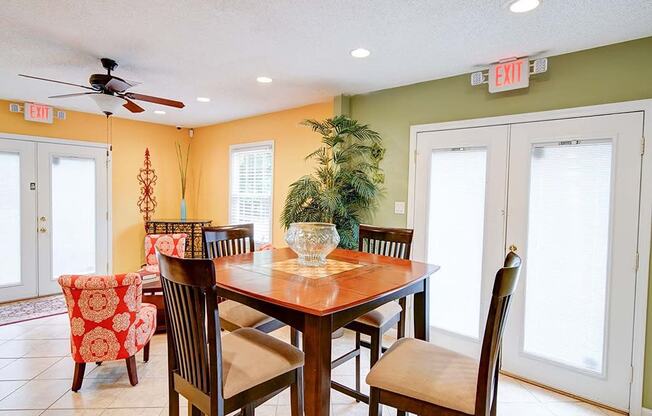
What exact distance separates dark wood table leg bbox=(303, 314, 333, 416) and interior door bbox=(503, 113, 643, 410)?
221cm

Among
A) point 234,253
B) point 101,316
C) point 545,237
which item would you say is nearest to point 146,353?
point 101,316

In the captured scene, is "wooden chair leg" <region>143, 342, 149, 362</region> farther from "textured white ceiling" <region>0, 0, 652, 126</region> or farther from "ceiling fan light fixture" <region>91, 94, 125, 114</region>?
"textured white ceiling" <region>0, 0, 652, 126</region>

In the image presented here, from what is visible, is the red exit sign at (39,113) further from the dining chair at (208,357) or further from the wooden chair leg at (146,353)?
the dining chair at (208,357)

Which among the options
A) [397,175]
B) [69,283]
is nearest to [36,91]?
[69,283]

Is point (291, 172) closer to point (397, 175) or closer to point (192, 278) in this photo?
point (397, 175)

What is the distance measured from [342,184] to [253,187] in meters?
2.06

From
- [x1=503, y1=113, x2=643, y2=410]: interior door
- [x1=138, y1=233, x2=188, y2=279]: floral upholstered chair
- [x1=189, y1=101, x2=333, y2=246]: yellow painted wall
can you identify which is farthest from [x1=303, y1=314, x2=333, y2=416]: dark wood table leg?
[x1=138, y1=233, x2=188, y2=279]: floral upholstered chair

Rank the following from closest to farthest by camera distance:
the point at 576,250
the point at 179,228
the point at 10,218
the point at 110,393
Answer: the point at 110,393, the point at 576,250, the point at 10,218, the point at 179,228

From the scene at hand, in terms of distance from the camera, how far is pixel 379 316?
88.3 inches

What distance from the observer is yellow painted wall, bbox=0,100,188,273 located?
204 inches

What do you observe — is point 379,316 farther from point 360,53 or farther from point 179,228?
point 179,228

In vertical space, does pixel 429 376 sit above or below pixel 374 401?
above

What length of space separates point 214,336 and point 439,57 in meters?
2.61

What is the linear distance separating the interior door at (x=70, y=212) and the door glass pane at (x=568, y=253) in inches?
221
